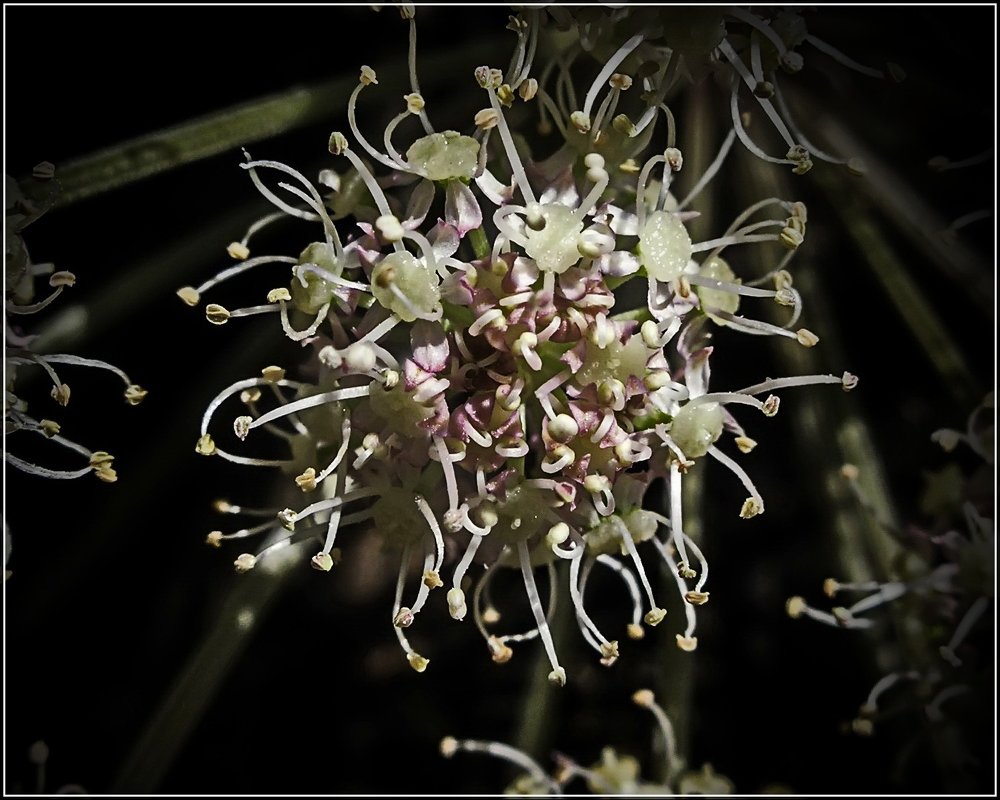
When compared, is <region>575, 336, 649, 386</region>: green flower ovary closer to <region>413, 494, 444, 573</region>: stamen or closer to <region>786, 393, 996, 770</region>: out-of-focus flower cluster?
<region>413, 494, 444, 573</region>: stamen

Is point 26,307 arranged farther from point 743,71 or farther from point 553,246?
point 743,71

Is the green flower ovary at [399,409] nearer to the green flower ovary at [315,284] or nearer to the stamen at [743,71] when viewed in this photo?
the green flower ovary at [315,284]

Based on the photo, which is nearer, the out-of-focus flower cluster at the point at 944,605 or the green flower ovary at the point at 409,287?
the green flower ovary at the point at 409,287

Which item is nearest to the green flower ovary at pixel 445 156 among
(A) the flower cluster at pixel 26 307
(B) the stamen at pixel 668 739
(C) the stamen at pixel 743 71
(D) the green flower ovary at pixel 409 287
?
(D) the green flower ovary at pixel 409 287

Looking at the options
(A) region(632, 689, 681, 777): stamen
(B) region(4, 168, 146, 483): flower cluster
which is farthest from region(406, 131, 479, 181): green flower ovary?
(A) region(632, 689, 681, 777): stamen

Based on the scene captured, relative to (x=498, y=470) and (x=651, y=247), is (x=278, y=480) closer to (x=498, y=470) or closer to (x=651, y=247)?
(x=498, y=470)

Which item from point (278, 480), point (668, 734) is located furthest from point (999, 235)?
point (278, 480)
